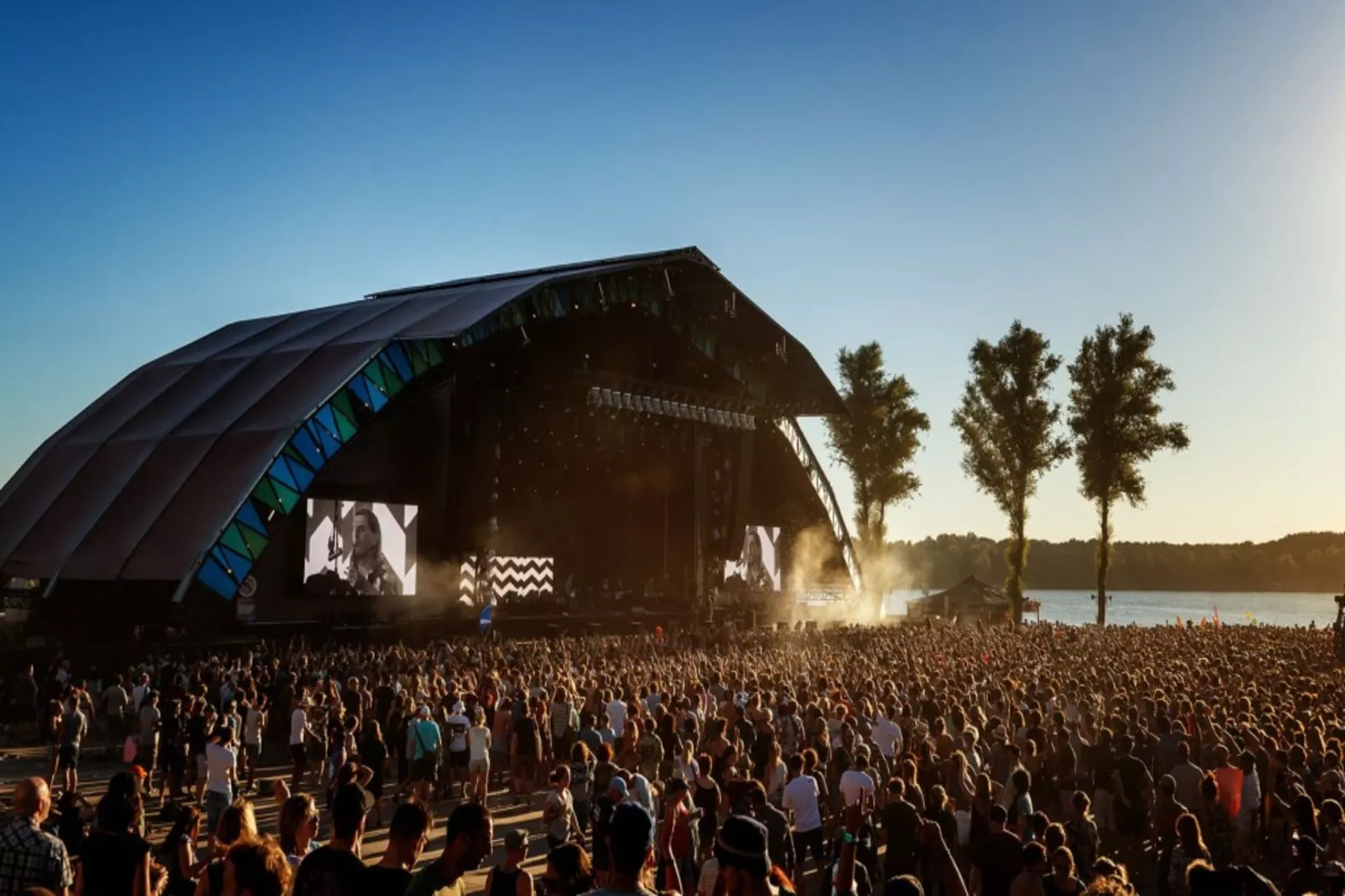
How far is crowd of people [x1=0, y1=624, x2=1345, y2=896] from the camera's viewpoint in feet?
16.9

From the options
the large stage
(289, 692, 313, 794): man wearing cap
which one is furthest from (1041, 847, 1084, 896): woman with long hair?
the large stage

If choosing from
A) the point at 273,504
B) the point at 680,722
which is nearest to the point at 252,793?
the point at 680,722

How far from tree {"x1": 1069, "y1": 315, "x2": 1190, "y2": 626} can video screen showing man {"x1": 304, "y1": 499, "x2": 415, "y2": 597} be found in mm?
28400

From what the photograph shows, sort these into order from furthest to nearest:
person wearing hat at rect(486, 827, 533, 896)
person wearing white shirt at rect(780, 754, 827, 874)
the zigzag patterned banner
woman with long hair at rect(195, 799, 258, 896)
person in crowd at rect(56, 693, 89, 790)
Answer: the zigzag patterned banner, person in crowd at rect(56, 693, 89, 790), person wearing white shirt at rect(780, 754, 827, 874), person wearing hat at rect(486, 827, 533, 896), woman with long hair at rect(195, 799, 258, 896)

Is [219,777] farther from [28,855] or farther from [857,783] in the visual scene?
[857,783]

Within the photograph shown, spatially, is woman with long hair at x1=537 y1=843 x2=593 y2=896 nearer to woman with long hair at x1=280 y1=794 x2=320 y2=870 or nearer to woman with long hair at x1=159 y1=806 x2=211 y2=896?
woman with long hair at x1=280 y1=794 x2=320 y2=870

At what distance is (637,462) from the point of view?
40531mm

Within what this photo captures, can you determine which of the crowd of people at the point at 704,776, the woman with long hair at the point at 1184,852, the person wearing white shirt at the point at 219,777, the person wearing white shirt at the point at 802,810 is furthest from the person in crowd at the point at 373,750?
the woman with long hair at the point at 1184,852

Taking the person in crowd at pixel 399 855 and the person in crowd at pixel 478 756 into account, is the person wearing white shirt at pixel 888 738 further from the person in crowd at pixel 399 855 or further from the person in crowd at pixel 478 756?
the person in crowd at pixel 399 855

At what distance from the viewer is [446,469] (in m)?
34.8

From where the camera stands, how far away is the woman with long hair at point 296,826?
5.74 m

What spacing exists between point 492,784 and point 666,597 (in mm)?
24904

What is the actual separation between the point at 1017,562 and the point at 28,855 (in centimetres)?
4295

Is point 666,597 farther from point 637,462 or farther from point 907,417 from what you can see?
point 907,417
